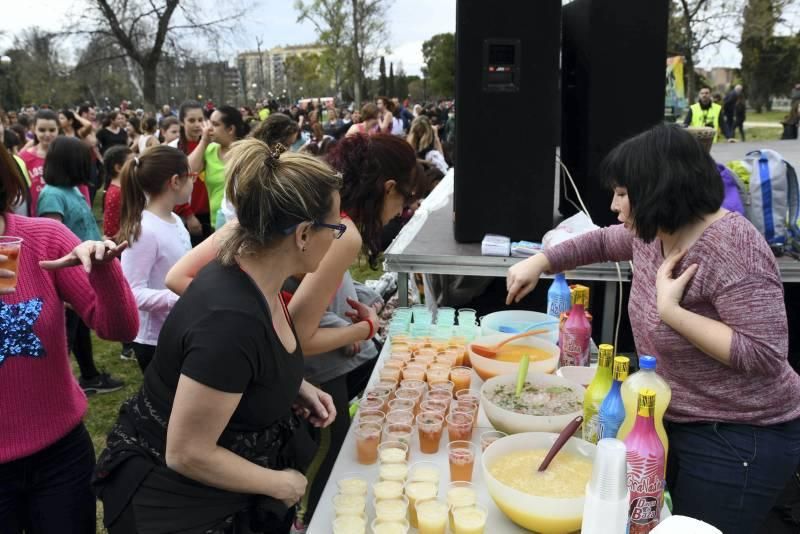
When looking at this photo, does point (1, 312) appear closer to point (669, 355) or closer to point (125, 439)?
point (125, 439)

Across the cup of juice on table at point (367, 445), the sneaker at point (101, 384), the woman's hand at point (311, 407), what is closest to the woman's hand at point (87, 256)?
the woman's hand at point (311, 407)

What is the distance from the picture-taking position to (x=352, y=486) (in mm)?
1650

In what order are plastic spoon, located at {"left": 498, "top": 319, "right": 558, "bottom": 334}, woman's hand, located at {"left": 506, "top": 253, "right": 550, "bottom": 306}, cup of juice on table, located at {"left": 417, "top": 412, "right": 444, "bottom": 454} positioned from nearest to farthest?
cup of juice on table, located at {"left": 417, "top": 412, "right": 444, "bottom": 454}
woman's hand, located at {"left": 506, "top": 253, "right": 550, "bottom": 306}
plastic spoon, located at {"left": 498, "top": 319, "right": 558, "bottom": 334}

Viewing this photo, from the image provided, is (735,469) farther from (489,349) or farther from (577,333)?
(489,349)

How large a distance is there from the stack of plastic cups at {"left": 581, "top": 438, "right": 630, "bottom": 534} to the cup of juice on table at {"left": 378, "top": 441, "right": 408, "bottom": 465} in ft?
2.18

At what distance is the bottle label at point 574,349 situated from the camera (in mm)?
2332

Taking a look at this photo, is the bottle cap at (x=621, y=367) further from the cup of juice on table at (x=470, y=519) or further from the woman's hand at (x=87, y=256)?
the woman's hand at (x=87, y=256)

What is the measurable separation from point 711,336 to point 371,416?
3.35 ft

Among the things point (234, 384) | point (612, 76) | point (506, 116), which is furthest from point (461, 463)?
point (612, 76)

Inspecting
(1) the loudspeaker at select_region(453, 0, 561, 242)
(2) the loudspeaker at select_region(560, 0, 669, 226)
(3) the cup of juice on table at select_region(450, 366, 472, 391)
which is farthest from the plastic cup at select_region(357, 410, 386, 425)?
(2) the loudspeaker at select_region(560, 0, 669, 226)

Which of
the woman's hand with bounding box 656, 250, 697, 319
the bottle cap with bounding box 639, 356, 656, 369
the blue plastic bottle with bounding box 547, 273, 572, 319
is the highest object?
the woman's hand with bounding box 656, 250, 697, 319

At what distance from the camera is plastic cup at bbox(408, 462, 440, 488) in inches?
65.8

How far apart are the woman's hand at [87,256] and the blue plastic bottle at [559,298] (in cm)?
176

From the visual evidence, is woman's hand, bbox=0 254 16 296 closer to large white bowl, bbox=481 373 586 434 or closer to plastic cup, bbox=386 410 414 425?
plastic cup, bbox=386 410 414 425
